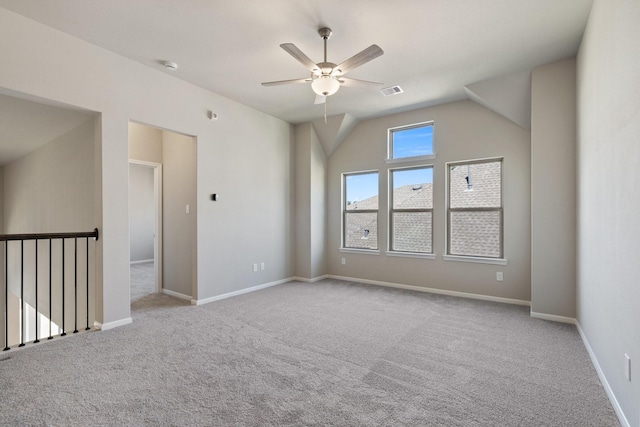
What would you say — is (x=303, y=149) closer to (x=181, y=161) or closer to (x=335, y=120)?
(x=335, y=120)

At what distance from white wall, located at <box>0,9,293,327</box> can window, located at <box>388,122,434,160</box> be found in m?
1.95

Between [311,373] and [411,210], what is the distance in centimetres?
359

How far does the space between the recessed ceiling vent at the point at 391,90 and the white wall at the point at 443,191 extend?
2.99ft

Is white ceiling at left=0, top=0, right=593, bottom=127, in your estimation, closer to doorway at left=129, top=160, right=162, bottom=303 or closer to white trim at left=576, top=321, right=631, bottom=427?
white trim at left=576, top=321, right=631, bottom=427

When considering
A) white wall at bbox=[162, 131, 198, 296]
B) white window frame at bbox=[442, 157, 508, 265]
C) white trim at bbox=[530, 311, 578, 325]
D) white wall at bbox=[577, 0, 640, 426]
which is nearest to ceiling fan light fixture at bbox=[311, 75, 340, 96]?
white wall at bbox=[577, 0, 640, 426]

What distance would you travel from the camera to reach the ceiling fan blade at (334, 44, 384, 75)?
8.12 ft

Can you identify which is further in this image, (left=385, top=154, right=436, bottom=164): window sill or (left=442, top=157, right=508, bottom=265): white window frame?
(left=385, top=154, right=436, bottom=164): window sill

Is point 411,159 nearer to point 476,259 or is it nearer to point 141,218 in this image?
point 476,259

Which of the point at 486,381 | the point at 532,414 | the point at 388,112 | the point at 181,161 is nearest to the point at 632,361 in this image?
the point at 532,414

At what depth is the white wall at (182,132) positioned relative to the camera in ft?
9.59

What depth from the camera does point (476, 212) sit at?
15.5 ft

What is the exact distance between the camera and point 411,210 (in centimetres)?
531

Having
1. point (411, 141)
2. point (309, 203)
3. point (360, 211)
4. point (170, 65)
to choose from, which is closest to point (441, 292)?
point (360, 211)

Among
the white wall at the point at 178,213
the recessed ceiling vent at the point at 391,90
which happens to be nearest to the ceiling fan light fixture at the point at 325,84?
the recessed ceiling vent at the point at 391,90
